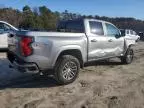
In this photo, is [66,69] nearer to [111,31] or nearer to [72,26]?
[72,26]

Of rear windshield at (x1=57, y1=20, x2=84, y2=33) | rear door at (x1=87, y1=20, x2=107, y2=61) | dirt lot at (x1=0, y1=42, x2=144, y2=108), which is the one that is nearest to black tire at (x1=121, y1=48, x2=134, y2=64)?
dirt lot at (x1=0, y1=42, x2=144, y2=108)

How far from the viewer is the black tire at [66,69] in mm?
8172

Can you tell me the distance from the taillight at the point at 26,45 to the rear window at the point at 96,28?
8.67 ft

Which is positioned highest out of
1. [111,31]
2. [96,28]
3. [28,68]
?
[96,28]

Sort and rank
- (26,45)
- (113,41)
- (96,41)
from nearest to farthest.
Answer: (26,45)
(96,41)
(113,41)

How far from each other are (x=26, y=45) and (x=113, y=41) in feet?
13.8

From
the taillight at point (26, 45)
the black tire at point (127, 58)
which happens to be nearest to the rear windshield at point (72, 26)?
the taillight at point (26, 45)

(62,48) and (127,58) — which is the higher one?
(62,48)

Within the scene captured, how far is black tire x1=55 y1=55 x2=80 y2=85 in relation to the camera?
8.17 metres

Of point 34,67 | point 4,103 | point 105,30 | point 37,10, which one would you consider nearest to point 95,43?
point 105,30

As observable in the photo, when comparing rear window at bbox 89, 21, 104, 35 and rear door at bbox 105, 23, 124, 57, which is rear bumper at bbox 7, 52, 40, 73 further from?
rear door at bbox 105, 23, 124, 57

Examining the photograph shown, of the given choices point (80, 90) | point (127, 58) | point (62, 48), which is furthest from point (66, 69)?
point (127, 58)

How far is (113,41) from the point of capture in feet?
35.4

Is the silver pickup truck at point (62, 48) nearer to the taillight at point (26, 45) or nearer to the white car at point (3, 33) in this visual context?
the taillight at point (26, 45)
